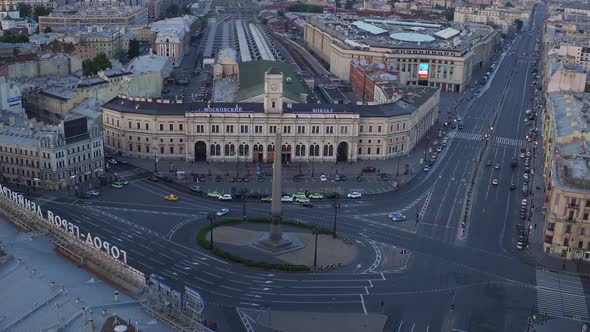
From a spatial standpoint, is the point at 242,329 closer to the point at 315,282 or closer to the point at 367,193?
the point at 315,282

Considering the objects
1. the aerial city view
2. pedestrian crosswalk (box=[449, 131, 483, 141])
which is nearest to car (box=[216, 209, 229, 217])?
the aerial city view

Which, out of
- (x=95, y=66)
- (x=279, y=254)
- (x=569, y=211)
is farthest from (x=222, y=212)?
(x=95, y=66)

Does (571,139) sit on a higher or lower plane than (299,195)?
higher

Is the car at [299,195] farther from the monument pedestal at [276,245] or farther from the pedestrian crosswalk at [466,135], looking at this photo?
the pedestrian crosswalk at [466,135]

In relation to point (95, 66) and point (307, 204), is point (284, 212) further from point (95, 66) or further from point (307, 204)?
point (95, 66)

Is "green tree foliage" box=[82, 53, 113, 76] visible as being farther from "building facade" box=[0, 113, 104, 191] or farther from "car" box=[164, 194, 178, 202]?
"car" box=[164, 194, 178, 202]
